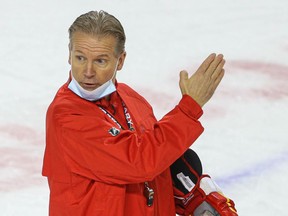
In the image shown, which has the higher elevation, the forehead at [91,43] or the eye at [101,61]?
the forehead at [91,43]

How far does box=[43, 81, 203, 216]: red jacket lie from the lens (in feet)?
8.31

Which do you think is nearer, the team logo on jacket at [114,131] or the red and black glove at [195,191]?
the team logo on jacket at [114,131]

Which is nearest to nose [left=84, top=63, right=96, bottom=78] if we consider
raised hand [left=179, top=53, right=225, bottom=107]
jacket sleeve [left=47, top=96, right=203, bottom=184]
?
jacket sleeve [left=47, top=96, right=203, bottom=184]

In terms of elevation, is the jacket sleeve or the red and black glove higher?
the jacket sleeve

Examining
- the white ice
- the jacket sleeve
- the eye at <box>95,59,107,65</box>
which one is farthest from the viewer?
the white ice

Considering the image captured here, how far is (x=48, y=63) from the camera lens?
17.5 feet

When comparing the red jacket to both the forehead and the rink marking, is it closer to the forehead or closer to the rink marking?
the forehead

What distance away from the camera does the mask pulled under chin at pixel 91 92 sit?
8.55ft

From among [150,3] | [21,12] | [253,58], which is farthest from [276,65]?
[21,12]

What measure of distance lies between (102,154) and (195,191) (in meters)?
0.56

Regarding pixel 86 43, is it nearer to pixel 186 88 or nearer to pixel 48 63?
pixel 186 88

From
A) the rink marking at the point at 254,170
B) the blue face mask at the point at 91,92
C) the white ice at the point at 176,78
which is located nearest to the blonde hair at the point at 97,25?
the blue face mask at the point at 91,92

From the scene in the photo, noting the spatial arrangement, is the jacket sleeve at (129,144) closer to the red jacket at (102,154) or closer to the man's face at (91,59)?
the red jacket at (102,154)

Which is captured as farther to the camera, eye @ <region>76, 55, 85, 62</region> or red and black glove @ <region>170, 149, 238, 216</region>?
red and black glove @ <region>170, 149, 238, 216</region>
